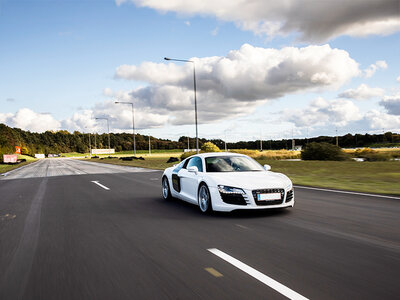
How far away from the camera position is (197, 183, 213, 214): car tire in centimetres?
773

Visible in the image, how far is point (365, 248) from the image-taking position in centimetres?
487

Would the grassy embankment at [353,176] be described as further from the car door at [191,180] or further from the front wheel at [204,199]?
the front wheel at [204,199]

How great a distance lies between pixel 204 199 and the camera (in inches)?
313

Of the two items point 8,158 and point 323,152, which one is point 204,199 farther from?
point 8,158

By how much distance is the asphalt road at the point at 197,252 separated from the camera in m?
3.55

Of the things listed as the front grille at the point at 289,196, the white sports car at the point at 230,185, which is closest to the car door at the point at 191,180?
the white sports car at the point at 230,185

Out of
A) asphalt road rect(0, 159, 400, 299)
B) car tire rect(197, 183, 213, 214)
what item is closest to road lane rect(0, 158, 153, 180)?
asphalt road rect(0, 159, 400, 299)

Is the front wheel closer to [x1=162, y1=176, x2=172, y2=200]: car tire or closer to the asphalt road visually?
the asphalt road

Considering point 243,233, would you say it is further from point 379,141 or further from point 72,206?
point 379,141

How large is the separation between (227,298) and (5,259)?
320cm

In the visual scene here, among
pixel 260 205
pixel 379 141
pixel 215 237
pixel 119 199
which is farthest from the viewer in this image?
pixel 379 141

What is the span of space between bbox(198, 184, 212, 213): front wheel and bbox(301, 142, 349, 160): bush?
25.7 m

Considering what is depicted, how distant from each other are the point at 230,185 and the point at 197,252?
2.60 m

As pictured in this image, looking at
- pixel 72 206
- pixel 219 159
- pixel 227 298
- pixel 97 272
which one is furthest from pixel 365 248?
pixel 72 206
